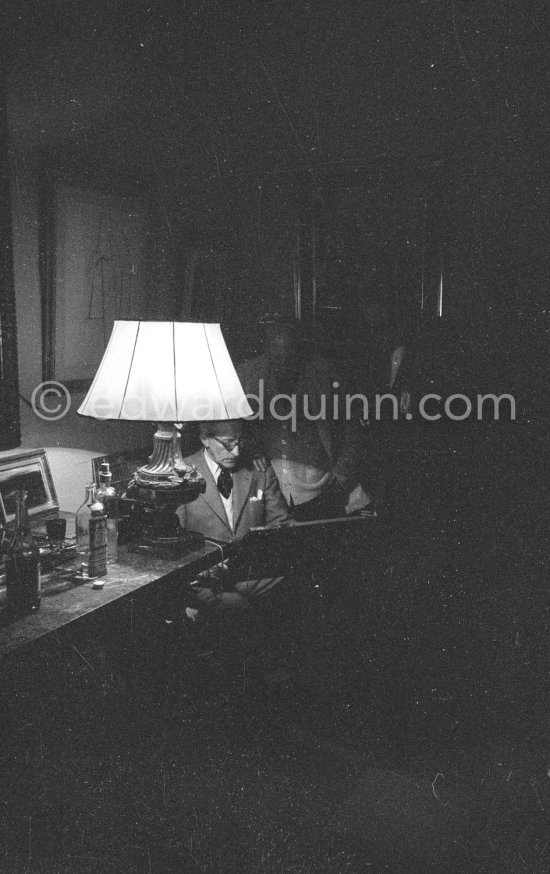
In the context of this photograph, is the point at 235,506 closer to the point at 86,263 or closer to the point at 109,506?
the point at 109,506

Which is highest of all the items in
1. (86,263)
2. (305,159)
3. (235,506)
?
(305,159)

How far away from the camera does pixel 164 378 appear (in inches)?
57.7

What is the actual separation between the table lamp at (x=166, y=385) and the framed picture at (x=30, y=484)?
0.23 meters

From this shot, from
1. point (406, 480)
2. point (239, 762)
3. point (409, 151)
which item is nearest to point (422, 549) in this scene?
point (406, 480)

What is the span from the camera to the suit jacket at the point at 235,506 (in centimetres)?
160

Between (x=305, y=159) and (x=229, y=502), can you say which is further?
(x=229, y=502)

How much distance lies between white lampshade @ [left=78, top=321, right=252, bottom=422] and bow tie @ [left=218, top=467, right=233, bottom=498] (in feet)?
0.65

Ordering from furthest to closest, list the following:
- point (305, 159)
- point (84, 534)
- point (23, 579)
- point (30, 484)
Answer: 1. point (30, 484)
2. point (84, 534)
3. point (305, 159)
4. point (23, 579)

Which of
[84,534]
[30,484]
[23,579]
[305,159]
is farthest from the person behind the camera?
[30,484]

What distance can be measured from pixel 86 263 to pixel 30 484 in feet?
1.85

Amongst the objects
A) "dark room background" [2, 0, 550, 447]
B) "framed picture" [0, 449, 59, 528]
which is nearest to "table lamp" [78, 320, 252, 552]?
"dark room background" [2, 0, 550, 447]

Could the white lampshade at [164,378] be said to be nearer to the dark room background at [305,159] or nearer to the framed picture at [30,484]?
the dark room background at [305,159]

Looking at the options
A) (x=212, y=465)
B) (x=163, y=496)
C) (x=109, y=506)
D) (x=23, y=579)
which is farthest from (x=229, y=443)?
(x=23, y=579)

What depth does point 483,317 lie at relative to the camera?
125cm
